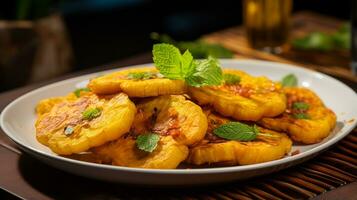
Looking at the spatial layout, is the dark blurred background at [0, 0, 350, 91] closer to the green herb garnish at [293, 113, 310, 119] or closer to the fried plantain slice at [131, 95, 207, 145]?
the green herb garnish at [293, 113, 310, 119]

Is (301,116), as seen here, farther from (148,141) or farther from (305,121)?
(148,141)

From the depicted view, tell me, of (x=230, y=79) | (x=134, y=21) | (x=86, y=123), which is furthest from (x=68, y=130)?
(x=134, y=21)

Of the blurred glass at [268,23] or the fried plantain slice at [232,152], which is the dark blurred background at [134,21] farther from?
the fried plantain slice at [232,152]

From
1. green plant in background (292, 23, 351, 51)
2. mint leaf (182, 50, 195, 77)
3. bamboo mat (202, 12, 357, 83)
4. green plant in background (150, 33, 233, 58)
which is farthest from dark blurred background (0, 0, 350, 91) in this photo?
mint leaf (182, 50, 195, 77)

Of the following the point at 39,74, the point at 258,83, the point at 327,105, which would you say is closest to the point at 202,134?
the point at 258,83

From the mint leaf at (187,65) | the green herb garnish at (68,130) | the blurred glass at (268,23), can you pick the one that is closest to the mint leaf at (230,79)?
the mint leaf at (187,65)

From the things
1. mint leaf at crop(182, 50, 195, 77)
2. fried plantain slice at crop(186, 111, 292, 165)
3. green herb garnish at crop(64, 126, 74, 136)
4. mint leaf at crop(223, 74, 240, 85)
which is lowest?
fried plantain slice at crop(186, 111, 292, 165)

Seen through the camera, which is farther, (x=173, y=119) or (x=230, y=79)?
(x=230, y=79)
